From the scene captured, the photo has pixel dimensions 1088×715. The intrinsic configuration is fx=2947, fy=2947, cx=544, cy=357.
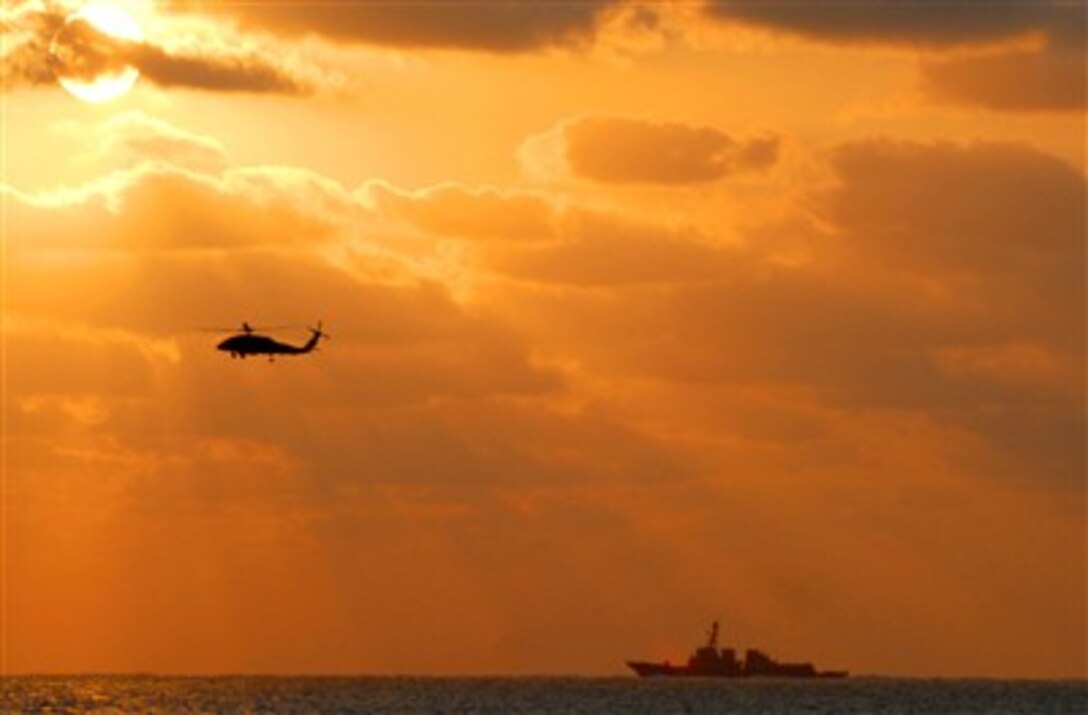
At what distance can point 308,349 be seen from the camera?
18838 centimetres

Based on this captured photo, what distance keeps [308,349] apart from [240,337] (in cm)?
999

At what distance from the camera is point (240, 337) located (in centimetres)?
17900
